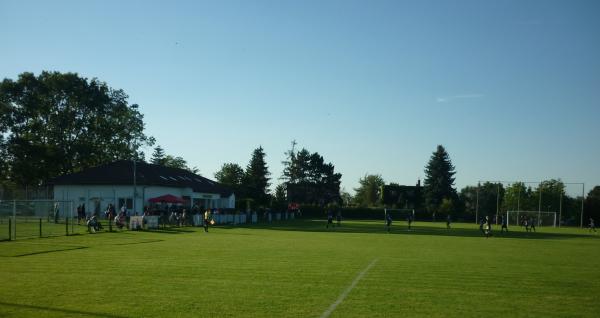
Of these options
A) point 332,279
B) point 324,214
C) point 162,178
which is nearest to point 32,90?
point 162,178

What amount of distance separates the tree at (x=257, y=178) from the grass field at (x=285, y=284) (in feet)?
252

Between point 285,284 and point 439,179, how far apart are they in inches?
3510

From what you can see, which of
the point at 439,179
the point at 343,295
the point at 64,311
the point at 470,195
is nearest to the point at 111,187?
the point at 64,311

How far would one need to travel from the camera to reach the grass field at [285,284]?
9.36 metres

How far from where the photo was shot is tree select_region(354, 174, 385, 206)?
138m

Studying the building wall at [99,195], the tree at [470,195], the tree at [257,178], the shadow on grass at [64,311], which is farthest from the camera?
the tree at [470,195]

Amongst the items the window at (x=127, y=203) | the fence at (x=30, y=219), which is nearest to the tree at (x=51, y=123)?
the window at (x=127, y=203)

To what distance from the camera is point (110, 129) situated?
65562 millimetres

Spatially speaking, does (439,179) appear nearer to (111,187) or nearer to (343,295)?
(111,187)

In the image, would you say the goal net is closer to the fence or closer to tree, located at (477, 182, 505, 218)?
the fence

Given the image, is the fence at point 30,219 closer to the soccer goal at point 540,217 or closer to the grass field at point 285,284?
the grass field at point 285,284

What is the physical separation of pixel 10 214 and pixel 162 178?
26404 mm

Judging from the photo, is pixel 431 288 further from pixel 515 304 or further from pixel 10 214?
pixel 10 214

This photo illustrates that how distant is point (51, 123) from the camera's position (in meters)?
61.6
